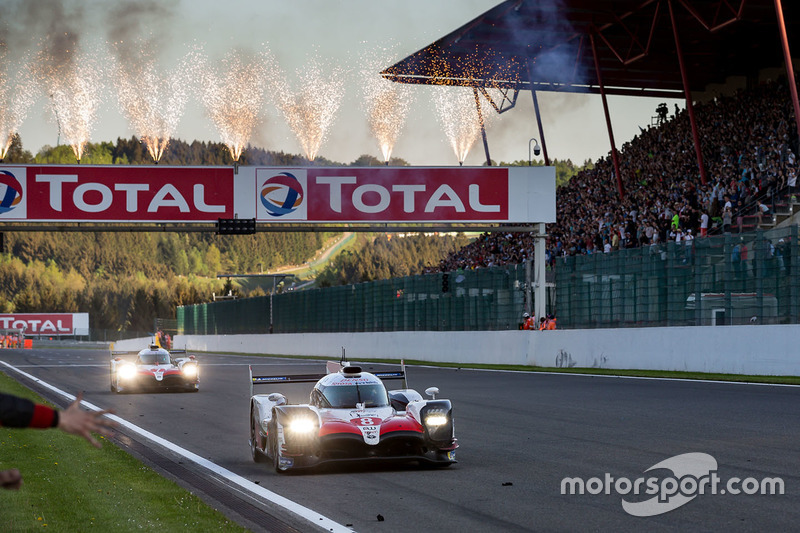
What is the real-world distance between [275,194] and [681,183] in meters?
13.1

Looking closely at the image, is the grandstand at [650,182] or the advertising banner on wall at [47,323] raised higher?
the grandstand at [650,182]

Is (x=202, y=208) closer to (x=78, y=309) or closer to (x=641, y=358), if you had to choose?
(x=641, y=358)

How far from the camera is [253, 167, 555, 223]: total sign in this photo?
37312 mm

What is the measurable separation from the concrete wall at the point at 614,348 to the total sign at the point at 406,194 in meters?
4.30

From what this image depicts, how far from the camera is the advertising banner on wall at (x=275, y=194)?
3694 cm

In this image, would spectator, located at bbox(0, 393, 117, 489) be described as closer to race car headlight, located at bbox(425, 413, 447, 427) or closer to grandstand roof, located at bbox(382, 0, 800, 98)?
race car headlight, located at bbox(425, 413, 447, 427)

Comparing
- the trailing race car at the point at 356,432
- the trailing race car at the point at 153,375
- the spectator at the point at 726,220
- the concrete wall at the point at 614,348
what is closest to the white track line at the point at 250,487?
the trailing race car at the point at 356,432

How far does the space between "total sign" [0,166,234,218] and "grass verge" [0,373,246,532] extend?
24.5 m

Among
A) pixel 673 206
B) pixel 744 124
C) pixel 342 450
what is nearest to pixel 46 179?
pixel 673 206

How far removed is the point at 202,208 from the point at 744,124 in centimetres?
1802

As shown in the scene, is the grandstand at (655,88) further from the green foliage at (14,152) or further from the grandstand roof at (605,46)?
the green foliage at (14,152)

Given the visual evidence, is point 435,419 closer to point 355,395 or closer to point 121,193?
point 355,395

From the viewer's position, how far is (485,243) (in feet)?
173

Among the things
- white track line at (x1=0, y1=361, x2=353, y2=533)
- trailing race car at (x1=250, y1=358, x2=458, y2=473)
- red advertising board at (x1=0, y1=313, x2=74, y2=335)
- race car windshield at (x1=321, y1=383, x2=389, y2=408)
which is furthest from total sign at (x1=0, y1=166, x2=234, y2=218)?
red advertising board at (x1=0, y1=313, x2=74, y2=335)
